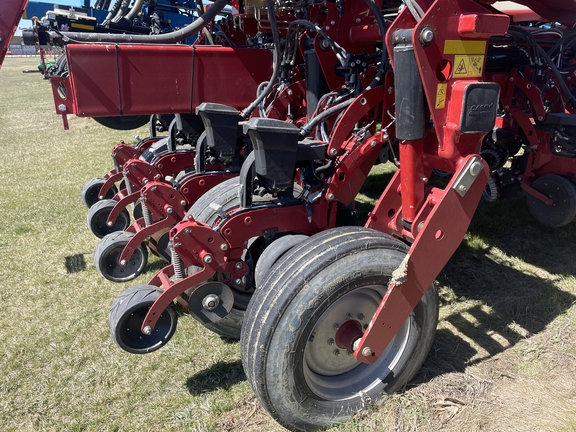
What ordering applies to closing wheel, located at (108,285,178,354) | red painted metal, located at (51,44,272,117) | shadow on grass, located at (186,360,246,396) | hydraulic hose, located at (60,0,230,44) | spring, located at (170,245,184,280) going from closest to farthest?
1. closing wheel, located at (108,285,178,354)
2. spring, located at (170,245,184,280)
3. shadow on grass, located at (186,360,246,396)
4. hydraulic hose, located at (60,0,230,44)
5. red painted metal, located at (51,44,272,117)

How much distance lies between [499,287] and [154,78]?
2.95 metres

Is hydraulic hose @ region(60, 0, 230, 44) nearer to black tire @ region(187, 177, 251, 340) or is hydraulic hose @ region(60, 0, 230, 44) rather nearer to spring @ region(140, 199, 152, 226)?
black tire @ region(187, 177, 251, 340)

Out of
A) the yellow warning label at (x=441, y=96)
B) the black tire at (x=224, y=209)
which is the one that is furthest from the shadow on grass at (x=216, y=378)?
the yellow warning label at (x=441, y=96)

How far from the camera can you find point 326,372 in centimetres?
232

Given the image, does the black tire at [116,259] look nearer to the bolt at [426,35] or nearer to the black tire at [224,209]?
the black tire at [224,209]

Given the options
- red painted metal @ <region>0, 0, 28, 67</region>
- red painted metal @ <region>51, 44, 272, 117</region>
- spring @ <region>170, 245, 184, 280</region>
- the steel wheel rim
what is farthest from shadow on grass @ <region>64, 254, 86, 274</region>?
the steel wheel rim

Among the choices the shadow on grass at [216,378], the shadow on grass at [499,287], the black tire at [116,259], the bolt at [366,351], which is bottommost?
the shadow on grass at [216,378]

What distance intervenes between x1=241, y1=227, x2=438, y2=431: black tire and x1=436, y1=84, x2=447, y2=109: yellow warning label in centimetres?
63

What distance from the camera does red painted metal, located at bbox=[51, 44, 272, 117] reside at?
3.23 metres

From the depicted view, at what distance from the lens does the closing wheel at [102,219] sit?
14.3ft

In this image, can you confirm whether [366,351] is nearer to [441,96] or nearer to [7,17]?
[441,96]

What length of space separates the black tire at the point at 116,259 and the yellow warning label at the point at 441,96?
2422mm

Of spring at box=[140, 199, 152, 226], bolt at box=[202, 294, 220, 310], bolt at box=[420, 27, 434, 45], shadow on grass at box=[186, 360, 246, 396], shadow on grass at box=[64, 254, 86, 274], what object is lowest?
shadow on grass at box=[64, 254, 86, 274]

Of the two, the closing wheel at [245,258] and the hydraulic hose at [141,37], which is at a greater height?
the hydraulic hose at [141,37]
